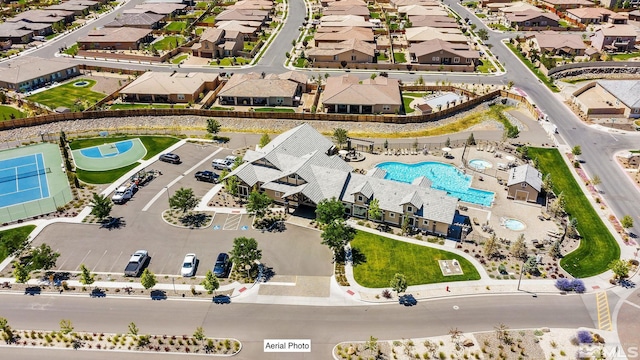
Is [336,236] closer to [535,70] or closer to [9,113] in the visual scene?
[9,113]

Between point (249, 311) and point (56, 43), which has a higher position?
point (56, 43)

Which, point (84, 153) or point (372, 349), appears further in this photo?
point (84, 153)

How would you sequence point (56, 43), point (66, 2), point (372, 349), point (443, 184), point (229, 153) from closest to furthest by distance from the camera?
point (372, 349) → point (443, 184) → point (229, 153) → point (56, 43) → point (66, 2)

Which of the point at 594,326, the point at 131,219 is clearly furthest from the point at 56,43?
the point at 594,326

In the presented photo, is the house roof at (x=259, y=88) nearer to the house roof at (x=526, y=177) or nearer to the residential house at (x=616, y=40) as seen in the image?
the house roof at (x=526, y=177)

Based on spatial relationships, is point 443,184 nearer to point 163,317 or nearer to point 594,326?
point 594,326

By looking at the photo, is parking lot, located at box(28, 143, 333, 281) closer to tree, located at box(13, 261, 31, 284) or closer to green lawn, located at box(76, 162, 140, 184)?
tree, located at box(13, 261, 31, 284)
